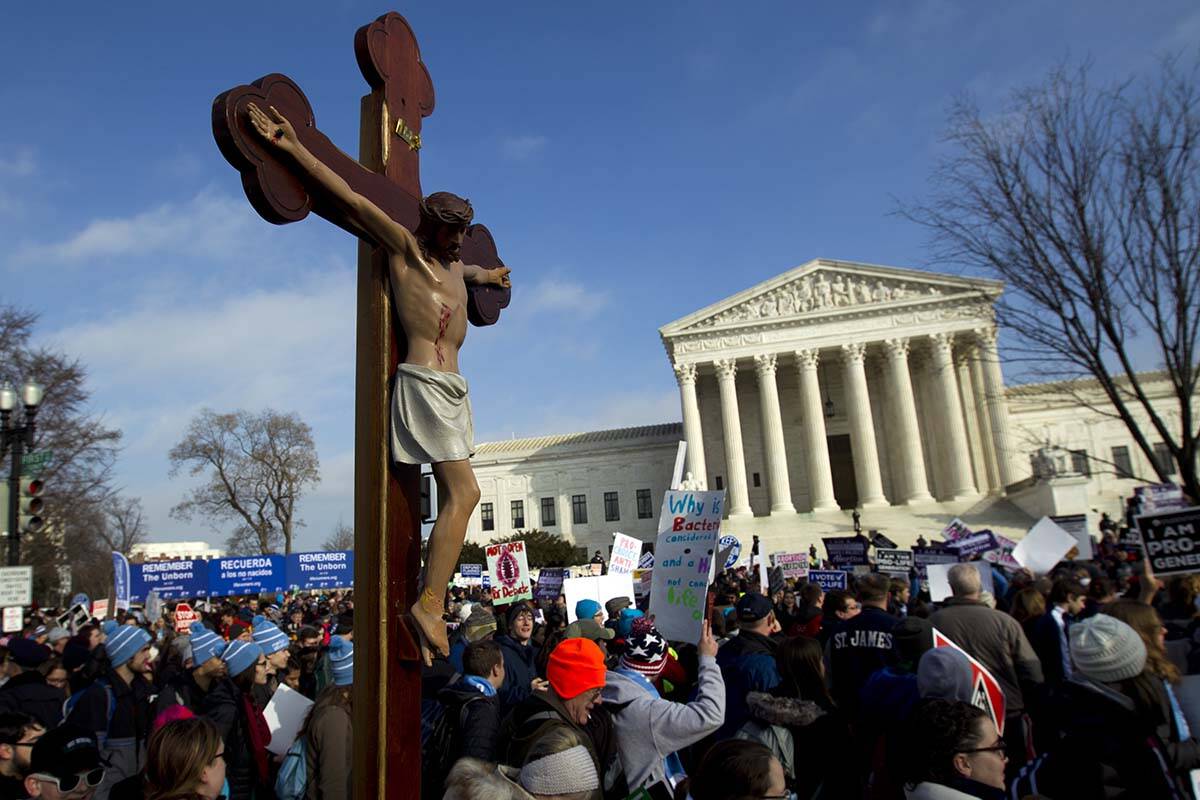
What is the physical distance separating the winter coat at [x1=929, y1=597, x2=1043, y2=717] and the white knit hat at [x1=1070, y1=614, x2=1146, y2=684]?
203 centimetres

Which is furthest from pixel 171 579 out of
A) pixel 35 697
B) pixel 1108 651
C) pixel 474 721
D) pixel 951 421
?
pixel 951 421

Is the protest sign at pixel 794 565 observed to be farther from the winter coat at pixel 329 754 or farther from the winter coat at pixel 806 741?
the winter coat at pixel 329 754

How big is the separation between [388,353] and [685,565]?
352cm

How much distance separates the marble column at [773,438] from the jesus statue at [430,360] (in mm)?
45409

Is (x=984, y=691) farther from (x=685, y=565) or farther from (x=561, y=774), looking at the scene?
(x=685, y=565)

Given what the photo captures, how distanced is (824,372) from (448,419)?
53.2 m

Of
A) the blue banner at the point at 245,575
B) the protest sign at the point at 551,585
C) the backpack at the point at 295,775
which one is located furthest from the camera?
the blue banner at the point at 245,575

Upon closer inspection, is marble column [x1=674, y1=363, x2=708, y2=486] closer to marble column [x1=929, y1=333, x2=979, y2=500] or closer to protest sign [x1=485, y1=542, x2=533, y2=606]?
marble column [x1=929, y1=333, x2=979, y2=500]

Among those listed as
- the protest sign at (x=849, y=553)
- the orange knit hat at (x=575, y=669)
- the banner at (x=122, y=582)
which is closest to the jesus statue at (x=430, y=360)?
the orange knit hat at (x=575, y=669)

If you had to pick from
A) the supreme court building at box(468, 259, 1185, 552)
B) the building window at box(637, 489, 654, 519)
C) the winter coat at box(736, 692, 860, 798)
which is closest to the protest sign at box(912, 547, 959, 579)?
the winter coat at box(736, 692, 860, 798)

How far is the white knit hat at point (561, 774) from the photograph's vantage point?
259 centimetres

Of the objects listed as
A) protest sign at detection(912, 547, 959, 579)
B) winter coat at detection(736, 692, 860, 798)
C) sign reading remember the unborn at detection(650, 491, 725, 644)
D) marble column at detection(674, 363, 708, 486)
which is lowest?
winter coat at detection(736, 692, 860, 798)

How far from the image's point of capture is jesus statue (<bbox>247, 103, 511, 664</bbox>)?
9.24 ft

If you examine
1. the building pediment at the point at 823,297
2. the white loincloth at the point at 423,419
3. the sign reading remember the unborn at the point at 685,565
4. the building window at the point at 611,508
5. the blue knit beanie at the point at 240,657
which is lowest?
the blue knit beanie at the point at 240,657
